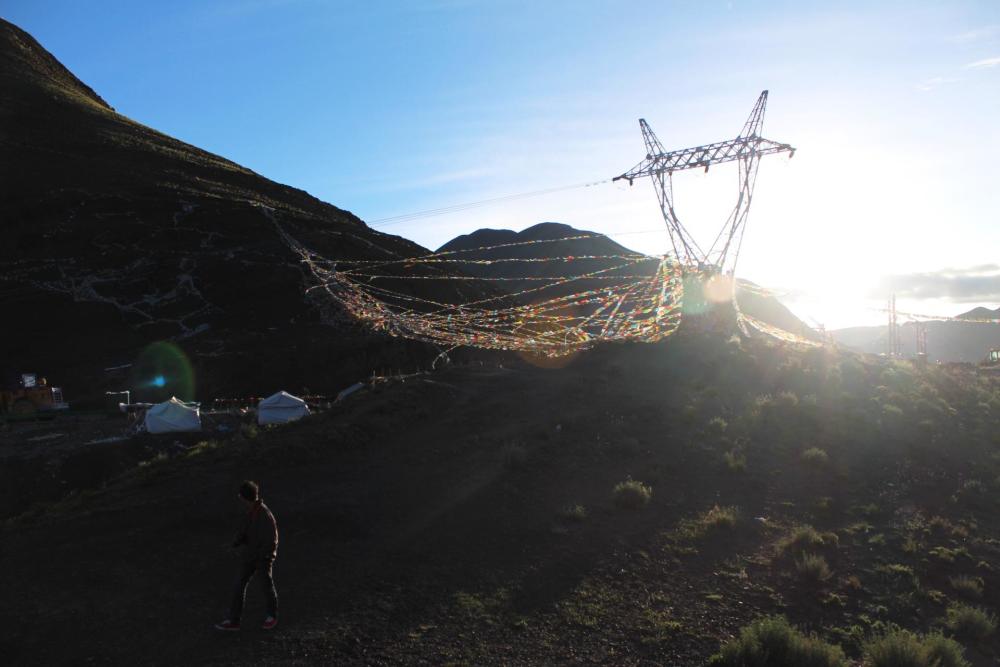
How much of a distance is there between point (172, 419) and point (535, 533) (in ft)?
72.3

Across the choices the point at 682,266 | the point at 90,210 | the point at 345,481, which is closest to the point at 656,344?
the point at 682,266

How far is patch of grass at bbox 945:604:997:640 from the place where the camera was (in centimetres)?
954

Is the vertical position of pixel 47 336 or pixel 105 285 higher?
pixel 105 285

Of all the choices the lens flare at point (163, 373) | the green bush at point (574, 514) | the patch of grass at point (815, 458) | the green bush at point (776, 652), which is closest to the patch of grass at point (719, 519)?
the green bush at point (574, 514)

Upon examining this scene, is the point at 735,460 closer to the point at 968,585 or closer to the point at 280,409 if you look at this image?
the point at 968,585

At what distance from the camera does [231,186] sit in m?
75.1

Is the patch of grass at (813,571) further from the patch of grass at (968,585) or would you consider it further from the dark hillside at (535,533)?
the patch of grass at (968,585)

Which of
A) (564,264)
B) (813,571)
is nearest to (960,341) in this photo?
(564,264)

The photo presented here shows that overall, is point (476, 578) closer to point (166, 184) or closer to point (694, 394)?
point (694, 394)

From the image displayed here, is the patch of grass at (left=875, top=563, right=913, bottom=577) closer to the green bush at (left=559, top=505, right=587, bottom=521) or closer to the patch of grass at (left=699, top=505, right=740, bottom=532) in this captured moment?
the patch of grass at (left=699, top=505, right=740, bottom=532)

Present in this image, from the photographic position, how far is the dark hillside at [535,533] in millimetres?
8695

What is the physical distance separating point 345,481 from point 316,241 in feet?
157

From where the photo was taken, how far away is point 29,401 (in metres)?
34.6

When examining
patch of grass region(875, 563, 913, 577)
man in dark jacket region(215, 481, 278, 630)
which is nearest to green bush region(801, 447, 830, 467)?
patch of grass region(875, 563, 913, 577)
